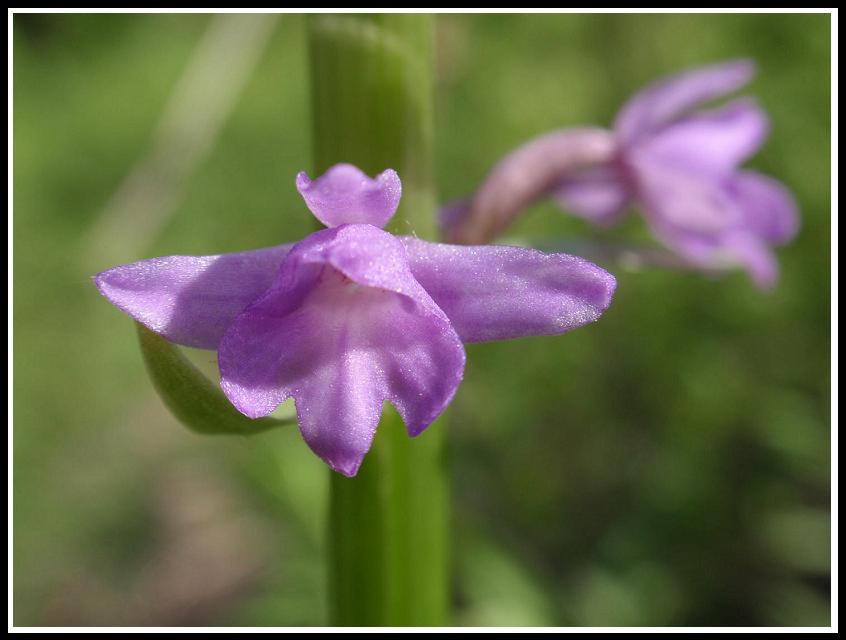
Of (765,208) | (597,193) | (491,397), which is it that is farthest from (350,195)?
(491,397)

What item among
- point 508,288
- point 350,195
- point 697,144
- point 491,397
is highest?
point 697,144

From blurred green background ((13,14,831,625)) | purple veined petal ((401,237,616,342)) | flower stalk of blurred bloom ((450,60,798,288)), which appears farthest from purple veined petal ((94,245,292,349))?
blurred green background ((13,14,831,625))

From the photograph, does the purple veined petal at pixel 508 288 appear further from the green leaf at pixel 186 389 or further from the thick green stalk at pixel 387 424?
the green leaf at pixel 186 389

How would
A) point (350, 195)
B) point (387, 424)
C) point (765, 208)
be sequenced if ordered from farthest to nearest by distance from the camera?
point (765, 208) < point (387, 424) < point (350, 195)

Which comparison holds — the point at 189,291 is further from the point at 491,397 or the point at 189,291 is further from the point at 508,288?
the point at 491,397

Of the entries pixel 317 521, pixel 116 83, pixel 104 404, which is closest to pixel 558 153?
pixel 317 521

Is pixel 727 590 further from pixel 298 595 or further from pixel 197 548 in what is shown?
pixel 197 548

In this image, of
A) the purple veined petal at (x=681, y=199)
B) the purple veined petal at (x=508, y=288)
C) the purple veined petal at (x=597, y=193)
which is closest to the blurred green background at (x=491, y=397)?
the purple veined petal at (x=597, y=193)
